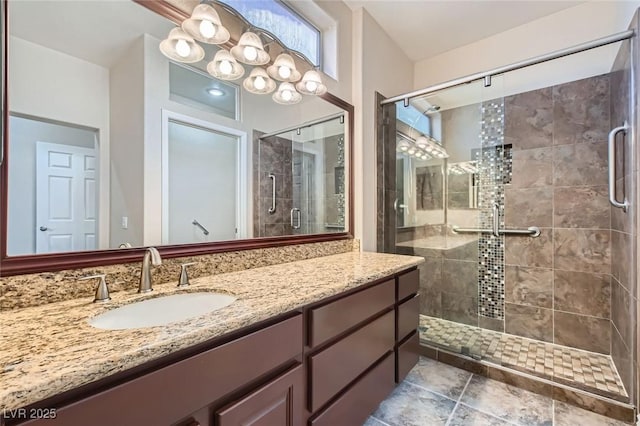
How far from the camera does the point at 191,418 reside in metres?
0.73

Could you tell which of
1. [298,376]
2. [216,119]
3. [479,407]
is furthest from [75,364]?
[479,407]

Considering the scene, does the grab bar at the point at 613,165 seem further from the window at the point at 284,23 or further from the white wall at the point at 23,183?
the white wall at the point at 23,183

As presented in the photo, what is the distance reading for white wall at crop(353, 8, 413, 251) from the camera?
2.35 m

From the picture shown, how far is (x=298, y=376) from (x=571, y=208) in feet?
8.52

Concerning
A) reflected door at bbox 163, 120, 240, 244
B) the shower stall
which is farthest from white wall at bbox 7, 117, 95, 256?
the shower stall

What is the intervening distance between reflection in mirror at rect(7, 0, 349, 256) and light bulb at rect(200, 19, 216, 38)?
0.11 m

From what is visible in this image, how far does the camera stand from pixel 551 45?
2412 millimetres

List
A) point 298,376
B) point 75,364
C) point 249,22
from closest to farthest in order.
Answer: point 75,364 → point 298,376 → point 249,22

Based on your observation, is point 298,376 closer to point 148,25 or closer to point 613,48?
point 148,25

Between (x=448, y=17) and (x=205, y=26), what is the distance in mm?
2110

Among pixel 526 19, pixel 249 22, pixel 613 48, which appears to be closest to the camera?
pixel 249 22

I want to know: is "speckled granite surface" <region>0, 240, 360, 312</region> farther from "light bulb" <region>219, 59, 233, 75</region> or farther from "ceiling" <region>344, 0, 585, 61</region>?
"ceiling" <region>344, 0, 585, 61</region>

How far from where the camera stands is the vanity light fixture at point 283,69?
5.74 ft

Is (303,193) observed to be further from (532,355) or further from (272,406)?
(532,355)
